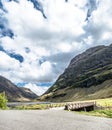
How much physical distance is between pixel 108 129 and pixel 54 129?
1226 centimetres

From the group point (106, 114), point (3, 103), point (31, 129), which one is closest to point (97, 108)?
point (106, 114)

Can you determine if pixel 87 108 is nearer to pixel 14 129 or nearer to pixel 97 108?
pixel 97 108

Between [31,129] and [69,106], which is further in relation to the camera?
[69,106]

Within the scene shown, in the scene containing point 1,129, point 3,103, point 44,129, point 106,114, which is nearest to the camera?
point 1,129

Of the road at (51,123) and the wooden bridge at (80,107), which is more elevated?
the wooden bridge at (80,107)

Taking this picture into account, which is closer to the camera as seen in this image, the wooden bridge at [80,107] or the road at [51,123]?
the road at [51,123]

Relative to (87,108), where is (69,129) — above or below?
below

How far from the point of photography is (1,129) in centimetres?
5316

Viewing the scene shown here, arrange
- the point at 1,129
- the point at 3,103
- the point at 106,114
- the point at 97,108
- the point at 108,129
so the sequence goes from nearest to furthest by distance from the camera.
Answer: the point at 1,129
the point at 108,129
the point at 106,114
the point at 97,108
the point at 3,103

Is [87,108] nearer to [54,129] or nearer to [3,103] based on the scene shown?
[3,103]

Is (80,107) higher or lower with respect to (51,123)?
higher

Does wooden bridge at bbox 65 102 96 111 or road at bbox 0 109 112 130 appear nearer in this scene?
road at bbox 0 109 112 130

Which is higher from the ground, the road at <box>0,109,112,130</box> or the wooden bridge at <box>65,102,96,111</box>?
the wooden bridge at <box>65,102,96,111</box>

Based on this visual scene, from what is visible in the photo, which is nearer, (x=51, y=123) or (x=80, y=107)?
(x=51, y=123)
